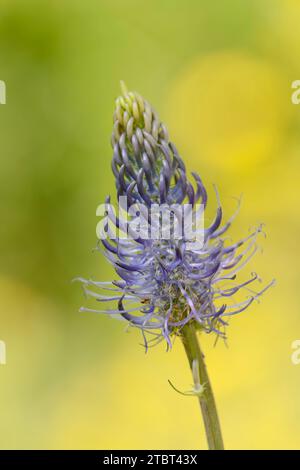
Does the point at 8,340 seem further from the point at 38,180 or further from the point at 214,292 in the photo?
the point at 214,292

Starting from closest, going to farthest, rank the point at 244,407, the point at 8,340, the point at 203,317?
the point at 203,317 → the point at 244,407 → the point at 8,340

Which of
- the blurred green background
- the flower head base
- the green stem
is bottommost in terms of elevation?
the green stem

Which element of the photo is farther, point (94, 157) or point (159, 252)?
point (94, 157)

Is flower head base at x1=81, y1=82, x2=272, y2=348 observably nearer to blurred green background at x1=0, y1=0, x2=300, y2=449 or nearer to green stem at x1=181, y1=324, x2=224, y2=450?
green stem at x1=181, y1=324, x2=224, y2=450

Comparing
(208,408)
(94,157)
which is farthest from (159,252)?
(94,157)

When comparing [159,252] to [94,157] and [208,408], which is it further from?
[94,157]

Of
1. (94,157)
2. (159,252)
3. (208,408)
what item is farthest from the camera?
(94,157)

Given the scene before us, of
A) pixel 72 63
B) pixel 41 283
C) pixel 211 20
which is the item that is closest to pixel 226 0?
pixel 211 20

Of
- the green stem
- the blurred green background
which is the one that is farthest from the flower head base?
the blurred green background

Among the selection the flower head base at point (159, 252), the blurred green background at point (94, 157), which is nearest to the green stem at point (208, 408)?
the flower head base at point (159, 252)
